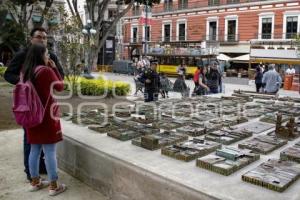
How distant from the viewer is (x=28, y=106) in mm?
3838

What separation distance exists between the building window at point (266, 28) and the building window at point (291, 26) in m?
1.69

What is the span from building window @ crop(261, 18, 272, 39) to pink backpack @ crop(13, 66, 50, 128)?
31727 mm

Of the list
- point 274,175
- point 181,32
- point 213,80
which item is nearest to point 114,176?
point 274,175

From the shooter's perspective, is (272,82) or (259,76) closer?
(272,82)

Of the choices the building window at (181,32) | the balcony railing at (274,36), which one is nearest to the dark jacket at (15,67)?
the balcony railing at (274,36)

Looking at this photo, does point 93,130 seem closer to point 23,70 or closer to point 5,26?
point 23,70

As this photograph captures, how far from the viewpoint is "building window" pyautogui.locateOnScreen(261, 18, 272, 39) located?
108ft

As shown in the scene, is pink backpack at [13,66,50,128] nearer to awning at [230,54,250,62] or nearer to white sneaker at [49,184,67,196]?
white sneaker at [49,184,67,196]

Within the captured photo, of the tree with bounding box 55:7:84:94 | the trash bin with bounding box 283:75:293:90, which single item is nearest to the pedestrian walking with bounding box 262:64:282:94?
the tree with bounding box 55:7:84:94

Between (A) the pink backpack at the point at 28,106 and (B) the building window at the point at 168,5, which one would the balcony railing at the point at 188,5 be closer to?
(B) the building window at the point at 168,5

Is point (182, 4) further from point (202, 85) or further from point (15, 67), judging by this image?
point (15, 67)

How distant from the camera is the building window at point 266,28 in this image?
32844mm

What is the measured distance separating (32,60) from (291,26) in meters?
31.0

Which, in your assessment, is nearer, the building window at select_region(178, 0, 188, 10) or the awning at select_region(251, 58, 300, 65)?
the awning at select_region(251, 58, 300, 65)
